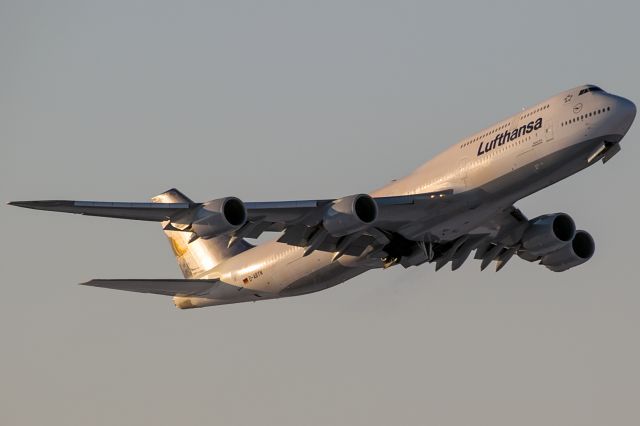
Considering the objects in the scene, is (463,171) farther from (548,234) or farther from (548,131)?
(548,234)

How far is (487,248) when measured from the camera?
65.3m

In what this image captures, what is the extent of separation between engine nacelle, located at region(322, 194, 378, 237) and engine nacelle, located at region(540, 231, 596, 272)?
13.7m

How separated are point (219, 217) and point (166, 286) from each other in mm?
12234

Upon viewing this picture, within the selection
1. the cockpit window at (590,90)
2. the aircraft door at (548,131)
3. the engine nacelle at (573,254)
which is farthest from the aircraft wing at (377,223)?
the cockpit window at (590,90)

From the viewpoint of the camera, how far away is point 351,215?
179 feet

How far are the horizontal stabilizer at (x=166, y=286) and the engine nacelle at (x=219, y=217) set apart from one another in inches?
309

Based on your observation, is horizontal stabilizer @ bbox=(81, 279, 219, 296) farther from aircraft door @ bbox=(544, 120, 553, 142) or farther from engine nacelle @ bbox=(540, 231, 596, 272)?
aircraft door @ bbox=(544, 120, 553, 142)

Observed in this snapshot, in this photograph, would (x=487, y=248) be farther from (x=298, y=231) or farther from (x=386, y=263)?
(x=298, y=231)

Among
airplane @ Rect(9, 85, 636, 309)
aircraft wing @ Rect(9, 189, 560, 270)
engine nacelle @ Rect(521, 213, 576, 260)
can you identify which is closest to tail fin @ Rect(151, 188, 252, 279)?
airplane @ Rect(9, 85, 636, 309)

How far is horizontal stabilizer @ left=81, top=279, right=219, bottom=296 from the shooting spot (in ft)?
202

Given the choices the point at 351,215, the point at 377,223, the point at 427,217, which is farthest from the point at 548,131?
the point at 351,215

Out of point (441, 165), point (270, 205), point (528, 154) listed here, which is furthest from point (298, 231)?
point (528, 154)

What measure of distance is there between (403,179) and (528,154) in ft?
25.2

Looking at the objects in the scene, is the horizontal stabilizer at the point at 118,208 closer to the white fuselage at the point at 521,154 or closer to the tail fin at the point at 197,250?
the white fuselage at the point at 521,154
